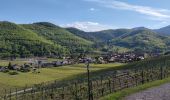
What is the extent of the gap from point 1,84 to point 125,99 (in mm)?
147525

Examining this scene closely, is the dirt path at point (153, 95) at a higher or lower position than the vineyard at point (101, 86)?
higher

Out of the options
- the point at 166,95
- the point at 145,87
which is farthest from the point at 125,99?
the point at 145,87

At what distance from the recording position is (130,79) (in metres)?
78.9

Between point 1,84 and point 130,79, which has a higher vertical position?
point 130,79

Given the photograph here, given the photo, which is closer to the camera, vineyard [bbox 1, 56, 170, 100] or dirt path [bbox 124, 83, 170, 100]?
dirt path [bbox 124, 83, 170, 100]

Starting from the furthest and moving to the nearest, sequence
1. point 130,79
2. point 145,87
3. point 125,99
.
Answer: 1. point 130,79
2. point 145,87
3. point 125,99

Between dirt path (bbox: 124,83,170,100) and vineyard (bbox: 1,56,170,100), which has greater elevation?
dirt path (bbox: 124,83,170,100)

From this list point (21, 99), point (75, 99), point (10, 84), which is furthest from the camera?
point (10, 84)

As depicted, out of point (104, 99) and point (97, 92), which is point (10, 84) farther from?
point (104, 99)

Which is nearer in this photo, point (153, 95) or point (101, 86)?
point (153, 95)

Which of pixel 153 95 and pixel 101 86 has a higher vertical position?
pixel 153 95

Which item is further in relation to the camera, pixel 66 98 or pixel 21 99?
pixel 21 99

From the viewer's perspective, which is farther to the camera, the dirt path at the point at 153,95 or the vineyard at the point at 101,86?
the vineyard at the point at 101,86

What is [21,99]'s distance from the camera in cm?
9519
